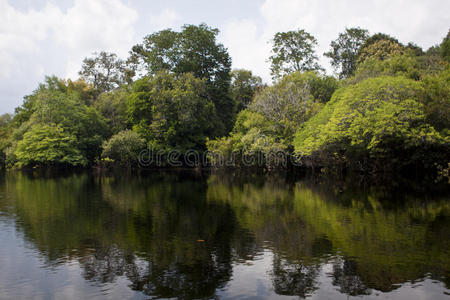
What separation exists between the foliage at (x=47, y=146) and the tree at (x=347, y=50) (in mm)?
41954

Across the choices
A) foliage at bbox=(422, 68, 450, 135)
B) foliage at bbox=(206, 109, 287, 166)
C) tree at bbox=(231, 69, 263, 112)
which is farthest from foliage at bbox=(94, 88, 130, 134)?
foliage at bbox=(422, 68, 450, 135)

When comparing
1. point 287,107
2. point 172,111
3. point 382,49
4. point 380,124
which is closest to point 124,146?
point 172,111

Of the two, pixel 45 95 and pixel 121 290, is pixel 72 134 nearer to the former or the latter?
pixel 45 95

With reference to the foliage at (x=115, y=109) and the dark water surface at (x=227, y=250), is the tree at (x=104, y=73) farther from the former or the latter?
the dark water surface at (x=227, y=250)

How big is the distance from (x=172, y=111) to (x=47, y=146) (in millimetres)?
17610

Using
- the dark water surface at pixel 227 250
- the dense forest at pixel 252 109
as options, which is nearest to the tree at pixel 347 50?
the dense forest at pixel 252 109

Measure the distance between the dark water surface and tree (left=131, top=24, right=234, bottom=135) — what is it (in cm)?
3957

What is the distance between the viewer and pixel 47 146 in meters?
51.7

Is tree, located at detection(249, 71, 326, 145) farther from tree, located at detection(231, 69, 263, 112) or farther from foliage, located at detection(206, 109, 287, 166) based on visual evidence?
tree, located at detection(231, 69, 263, 112)

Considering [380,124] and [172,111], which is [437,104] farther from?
[172,111]

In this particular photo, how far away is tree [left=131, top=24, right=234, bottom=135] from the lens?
56844mm

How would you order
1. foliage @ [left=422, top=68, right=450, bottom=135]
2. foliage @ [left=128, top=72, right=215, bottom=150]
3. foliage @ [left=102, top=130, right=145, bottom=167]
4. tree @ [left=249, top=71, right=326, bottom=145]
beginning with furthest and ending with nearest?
foliage @ [left=102, top=130, right=145, bottom=167], foliage @ [left=128, top=72, right=215, bottom=150], tree @ [left=249, top=71, right=326, bottom=145], foliage @ [left=422, top=68, right=450, bottom=135]

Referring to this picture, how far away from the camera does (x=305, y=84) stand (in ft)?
139

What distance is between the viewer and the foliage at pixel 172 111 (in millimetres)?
50781
